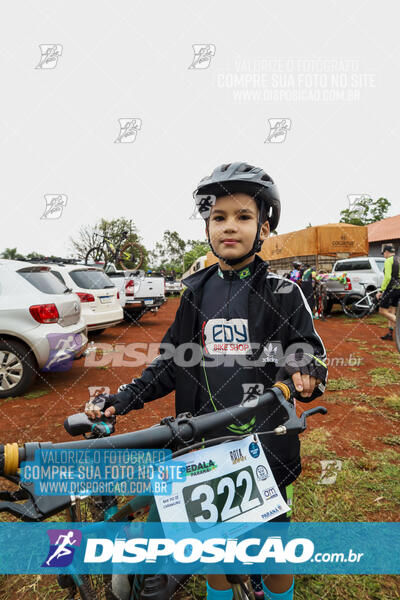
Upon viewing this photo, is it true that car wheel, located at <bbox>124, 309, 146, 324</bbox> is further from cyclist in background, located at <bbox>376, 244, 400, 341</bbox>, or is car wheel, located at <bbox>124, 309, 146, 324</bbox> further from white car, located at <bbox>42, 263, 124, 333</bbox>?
cyclist in background, located at <bbox>376, 244, 400, 341</bbox>

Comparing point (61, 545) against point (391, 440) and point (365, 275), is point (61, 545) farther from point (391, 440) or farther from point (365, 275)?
point (365, 275)

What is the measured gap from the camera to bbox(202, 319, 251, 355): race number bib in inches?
65.0

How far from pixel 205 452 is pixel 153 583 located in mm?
418

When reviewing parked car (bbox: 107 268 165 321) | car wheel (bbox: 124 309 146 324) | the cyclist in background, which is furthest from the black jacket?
car wheel (bbox: 124 309 146 324)

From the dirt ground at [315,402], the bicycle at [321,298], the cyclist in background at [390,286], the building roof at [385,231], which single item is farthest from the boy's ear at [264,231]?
the building roof at [385,231]

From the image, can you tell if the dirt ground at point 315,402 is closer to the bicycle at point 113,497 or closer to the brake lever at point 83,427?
the bicycle at point 113,497

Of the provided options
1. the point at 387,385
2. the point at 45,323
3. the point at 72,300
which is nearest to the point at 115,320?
the point at 72,300

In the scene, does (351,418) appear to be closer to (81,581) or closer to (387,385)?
(387,385)

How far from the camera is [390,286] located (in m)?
8.68

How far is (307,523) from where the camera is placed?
8.60ft

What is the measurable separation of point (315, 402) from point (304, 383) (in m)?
4.05

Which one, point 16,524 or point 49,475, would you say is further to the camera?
point 16,524

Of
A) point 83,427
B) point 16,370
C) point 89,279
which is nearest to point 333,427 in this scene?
point 83,427

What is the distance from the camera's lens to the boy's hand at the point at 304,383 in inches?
52.4
